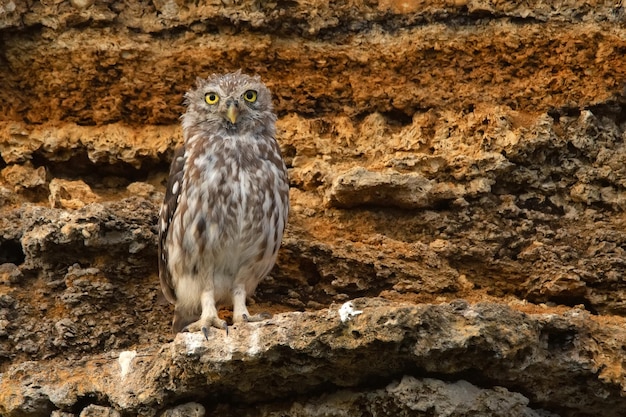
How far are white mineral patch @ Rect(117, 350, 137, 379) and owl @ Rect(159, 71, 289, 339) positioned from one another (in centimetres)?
46

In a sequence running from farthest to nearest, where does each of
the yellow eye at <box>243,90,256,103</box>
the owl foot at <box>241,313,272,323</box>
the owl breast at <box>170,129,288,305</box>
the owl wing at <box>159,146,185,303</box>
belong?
the yellow eye at <box>243,90,256,103</box> → the owl wing at <box>159,146,185,303</box> → the owl breast at <box>170,129,288,305</box> → the owl foot at <box>241,313,272,323</box>

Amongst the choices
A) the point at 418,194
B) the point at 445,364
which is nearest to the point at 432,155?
the point at 418,194

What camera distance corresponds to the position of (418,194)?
303 inches

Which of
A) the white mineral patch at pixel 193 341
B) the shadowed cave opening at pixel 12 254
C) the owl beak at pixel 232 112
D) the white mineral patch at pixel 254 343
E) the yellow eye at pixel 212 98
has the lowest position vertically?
the shadowed cave opening at pixel 12 254

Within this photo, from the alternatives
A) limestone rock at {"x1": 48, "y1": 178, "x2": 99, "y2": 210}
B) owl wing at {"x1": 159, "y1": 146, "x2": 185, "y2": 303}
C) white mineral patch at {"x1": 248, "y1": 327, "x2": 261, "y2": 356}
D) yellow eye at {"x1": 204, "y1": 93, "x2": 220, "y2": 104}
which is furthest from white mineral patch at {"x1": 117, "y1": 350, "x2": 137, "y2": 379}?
yellow eye at {"x1": 204, "y1": 93, "x2": 220, "y2": 104}

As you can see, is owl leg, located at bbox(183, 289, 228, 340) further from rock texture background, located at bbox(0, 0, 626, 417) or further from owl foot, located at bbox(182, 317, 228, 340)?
rock texture background, located at bbox(0, 0, 626, 417)

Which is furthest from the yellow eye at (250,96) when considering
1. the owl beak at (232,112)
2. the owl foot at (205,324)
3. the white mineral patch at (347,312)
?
the white mineral patch at (347,312)

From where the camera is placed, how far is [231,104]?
748 cm

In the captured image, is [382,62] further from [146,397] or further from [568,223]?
[146,397]

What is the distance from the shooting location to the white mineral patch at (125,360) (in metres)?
6.49

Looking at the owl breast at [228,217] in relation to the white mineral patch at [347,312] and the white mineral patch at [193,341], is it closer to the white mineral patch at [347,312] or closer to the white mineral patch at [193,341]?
the white mineral patch at [193,341]

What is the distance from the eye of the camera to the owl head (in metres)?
7.53

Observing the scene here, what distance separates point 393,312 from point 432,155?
2363mm

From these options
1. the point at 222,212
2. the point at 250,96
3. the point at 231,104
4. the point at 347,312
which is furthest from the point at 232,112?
the point at 347,312
